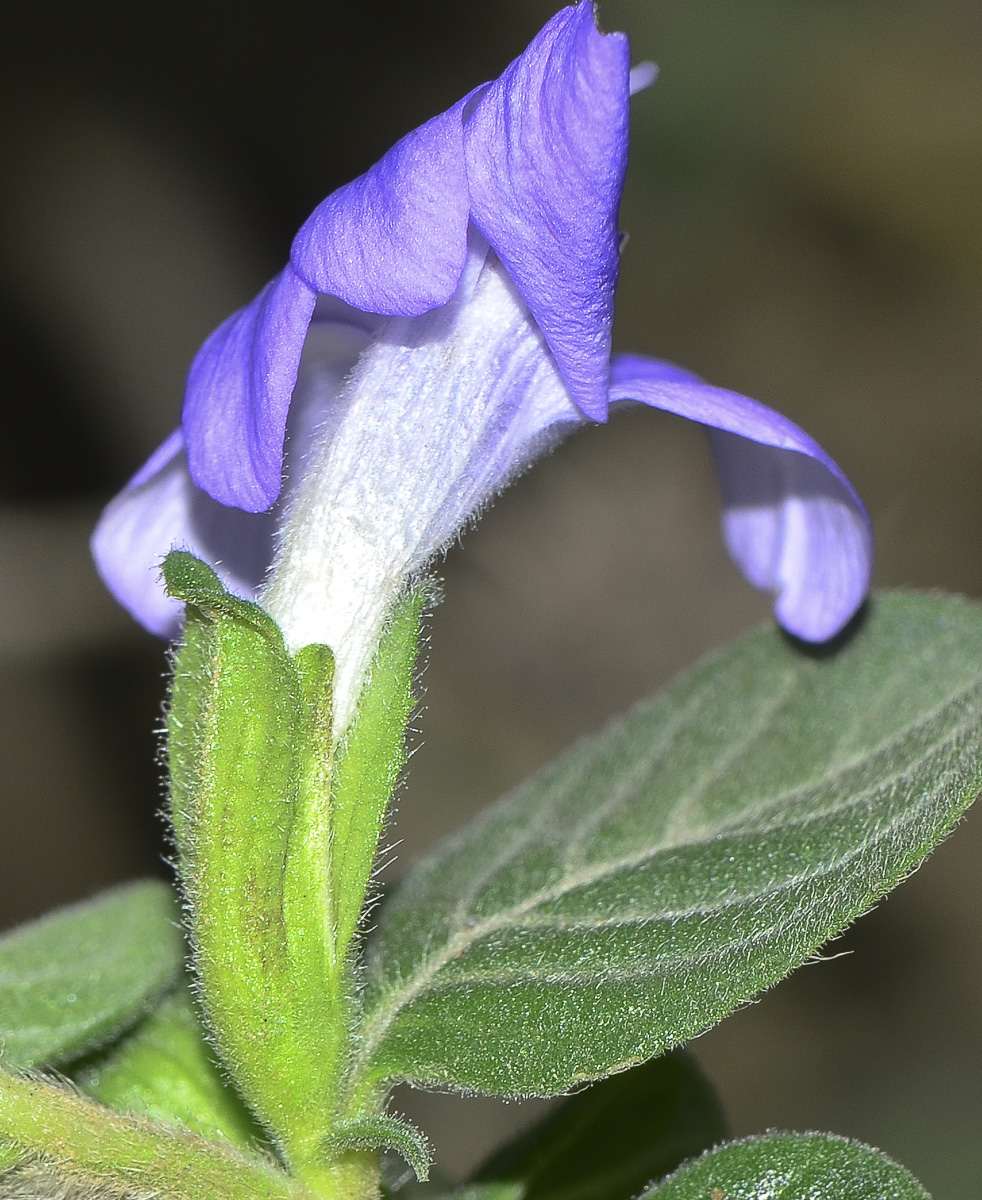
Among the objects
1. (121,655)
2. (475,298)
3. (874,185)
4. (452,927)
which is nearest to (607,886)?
(452,927)

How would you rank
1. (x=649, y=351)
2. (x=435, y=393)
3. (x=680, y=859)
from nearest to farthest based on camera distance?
(x=435, y=393)
(x=680, y=859)
(x=649, y=351)

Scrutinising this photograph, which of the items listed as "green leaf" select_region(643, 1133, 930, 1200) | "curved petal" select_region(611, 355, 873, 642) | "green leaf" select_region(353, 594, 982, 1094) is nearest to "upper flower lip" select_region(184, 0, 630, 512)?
"curved petal" select_region(611, 355, 873, 642)

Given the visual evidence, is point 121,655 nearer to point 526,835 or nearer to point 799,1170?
point 526,835

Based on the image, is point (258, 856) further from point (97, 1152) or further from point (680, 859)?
point (680, 859)

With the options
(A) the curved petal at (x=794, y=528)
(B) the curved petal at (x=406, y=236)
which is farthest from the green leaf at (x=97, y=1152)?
(A) the curved petal at (x=794, y=528)

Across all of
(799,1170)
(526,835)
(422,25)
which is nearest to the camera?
(799,1170)

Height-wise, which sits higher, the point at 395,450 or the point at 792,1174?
the point at 395,450

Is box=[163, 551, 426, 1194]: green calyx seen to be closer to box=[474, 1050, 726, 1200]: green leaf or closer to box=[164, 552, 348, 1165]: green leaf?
box=[164, 552, 348, 1165]: green leaf

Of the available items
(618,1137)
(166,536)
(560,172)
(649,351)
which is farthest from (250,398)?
(649,351)
